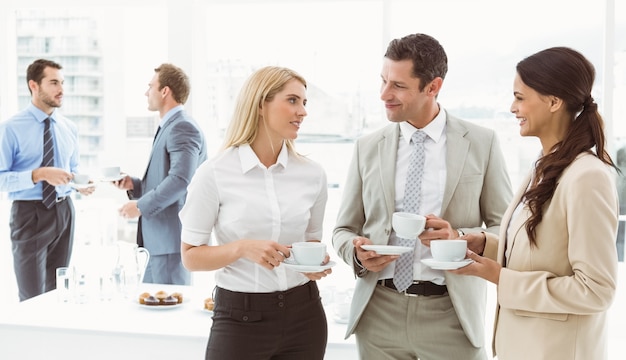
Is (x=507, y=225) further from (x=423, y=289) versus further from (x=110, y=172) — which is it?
(x=110, y=172)

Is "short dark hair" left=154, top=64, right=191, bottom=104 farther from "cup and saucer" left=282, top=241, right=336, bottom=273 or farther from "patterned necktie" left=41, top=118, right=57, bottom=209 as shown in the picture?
"cup and saucer" left=282, top=241, right=336, bottom=273

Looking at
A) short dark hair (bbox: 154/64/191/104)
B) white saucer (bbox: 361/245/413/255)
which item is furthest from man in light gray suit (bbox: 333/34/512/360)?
short dark hair (bbox: 154/64/191/104)

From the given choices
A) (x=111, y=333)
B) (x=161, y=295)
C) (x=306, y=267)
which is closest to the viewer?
(x=306, y=267)

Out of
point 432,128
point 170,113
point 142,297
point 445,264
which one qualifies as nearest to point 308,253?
point 445,264

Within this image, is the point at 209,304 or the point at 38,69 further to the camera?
the point at 38,69

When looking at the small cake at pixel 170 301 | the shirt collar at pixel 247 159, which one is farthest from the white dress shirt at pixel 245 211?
the small cake at pixel 170 301

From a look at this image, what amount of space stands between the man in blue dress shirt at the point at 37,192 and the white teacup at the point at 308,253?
9.77ft

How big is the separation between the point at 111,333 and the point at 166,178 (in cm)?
141

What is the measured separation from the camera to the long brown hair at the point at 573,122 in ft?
6.05

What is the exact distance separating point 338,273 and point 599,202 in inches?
135

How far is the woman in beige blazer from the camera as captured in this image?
5.73 ft

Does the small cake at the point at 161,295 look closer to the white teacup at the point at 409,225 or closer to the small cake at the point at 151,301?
the small cake at the point at 151,301

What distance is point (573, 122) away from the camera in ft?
6.20

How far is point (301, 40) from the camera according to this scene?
16.3 feet
